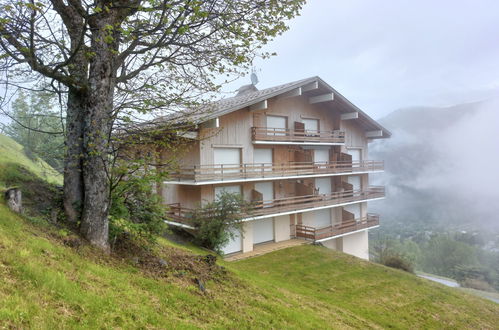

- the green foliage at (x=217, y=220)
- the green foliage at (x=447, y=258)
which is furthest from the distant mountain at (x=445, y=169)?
the green foliage at (x=217, y=220)

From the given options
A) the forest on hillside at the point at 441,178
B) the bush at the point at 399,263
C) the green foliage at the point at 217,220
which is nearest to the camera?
the green foliage at the point at 217,220

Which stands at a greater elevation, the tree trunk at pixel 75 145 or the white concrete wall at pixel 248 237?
the tree trunk at pixel 75 145

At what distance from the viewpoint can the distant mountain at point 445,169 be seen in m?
115

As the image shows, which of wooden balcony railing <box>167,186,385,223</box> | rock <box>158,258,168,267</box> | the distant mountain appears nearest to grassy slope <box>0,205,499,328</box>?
rock <box>158,258,168,267</box>

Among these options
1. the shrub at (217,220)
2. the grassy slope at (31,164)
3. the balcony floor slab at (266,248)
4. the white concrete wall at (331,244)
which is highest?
the grassy slope at (31,164)

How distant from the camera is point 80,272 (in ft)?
16.4

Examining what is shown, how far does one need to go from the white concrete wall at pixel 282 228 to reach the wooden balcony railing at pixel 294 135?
530 centimetres

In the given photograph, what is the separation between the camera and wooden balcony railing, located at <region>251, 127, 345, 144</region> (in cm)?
1873

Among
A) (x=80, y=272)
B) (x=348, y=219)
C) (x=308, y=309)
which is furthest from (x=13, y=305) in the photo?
(x=348, y=219)

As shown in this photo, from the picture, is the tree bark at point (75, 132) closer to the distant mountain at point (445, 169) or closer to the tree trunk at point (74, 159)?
the tree trunk at point (74, 159)

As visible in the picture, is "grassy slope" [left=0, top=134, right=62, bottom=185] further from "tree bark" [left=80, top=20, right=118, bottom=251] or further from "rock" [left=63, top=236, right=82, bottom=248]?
"rock" [left=63, top=236, right=82, bottom=248]

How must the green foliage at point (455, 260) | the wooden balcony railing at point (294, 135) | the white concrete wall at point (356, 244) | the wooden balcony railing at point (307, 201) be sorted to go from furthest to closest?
the green foliage at point (455, 260), the white concrete wall at point (356, 244), the wooden balcony railing at point (294, 135), the wooden balcony railing at point (307, 201)

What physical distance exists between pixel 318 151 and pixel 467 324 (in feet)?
47.0

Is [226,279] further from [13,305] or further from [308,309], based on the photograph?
[13,305]
